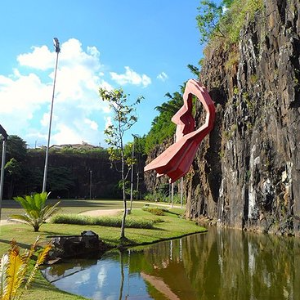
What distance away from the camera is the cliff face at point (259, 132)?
19.9 metres

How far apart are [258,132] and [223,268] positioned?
13.6 metres

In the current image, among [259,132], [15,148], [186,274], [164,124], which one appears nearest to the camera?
[186,274]

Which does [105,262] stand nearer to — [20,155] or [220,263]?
[220,263]

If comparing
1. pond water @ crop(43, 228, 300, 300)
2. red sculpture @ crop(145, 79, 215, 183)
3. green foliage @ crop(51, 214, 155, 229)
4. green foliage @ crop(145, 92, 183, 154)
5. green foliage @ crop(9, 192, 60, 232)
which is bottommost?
pond water @ crop(43, 228, 300, 300)

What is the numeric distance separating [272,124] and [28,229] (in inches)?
541

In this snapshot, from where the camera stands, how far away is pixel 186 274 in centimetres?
981

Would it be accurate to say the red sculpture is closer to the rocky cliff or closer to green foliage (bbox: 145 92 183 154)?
the rocky cliff

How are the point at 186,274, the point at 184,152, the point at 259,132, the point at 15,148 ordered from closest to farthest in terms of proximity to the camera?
1. the point at 186,274
2. the point at 184,152
3. the point at 259,132
4. the point at 15,148

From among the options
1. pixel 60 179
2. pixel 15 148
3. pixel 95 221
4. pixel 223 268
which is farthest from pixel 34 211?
pixel 60 179

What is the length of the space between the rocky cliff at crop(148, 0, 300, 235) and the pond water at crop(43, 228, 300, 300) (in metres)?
6.24

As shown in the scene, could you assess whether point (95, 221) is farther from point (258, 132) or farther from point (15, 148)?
point (15, 148)

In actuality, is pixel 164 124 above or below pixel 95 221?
above

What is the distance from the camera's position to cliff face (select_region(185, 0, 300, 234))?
19.9 meters

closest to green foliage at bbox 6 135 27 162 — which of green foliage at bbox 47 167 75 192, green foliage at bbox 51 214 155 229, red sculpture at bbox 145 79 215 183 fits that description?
green foliage at bbox 47 167 75 192
